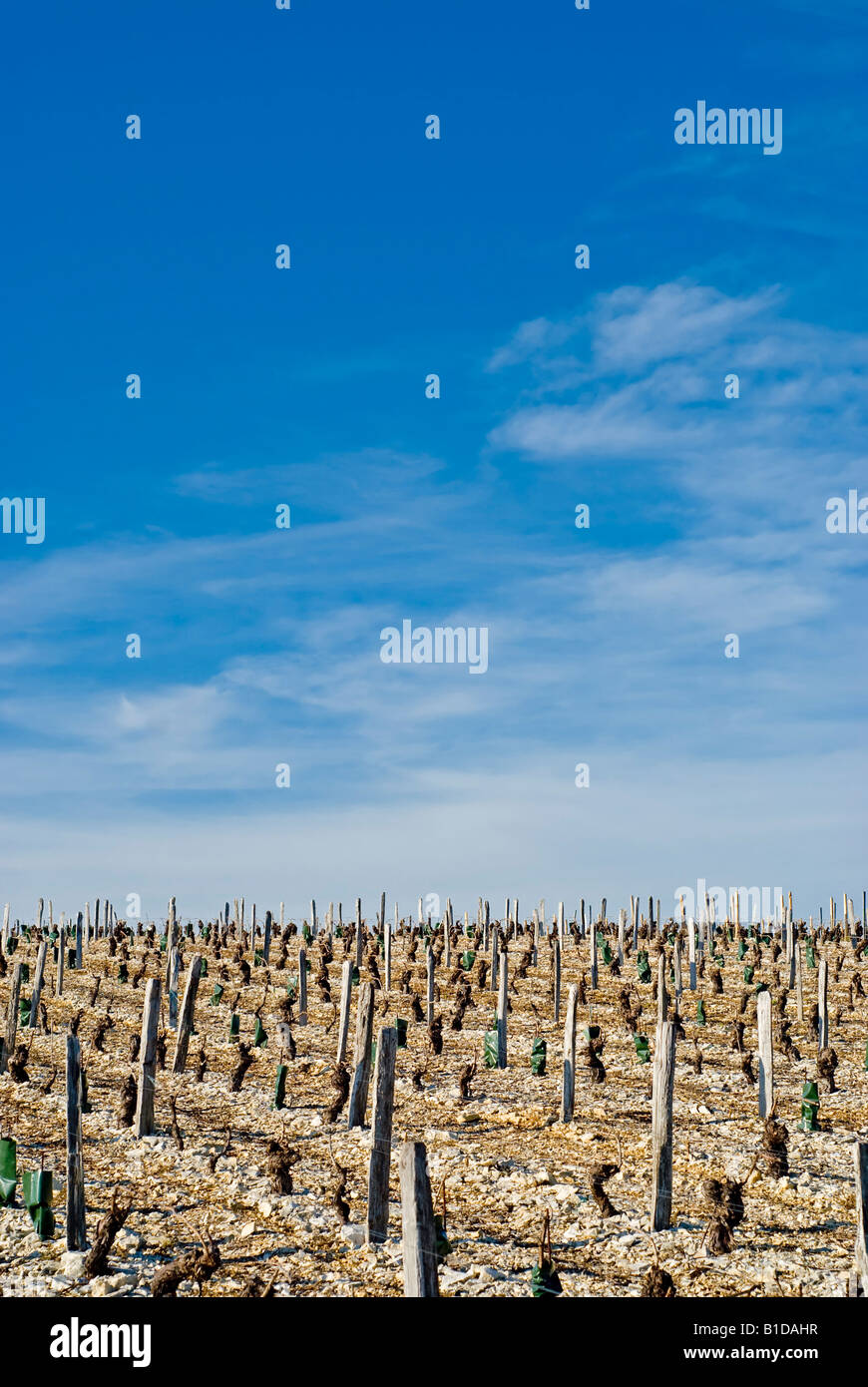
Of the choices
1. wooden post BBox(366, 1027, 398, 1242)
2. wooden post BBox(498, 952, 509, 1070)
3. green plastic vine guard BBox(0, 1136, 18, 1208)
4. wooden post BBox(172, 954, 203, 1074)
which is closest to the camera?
wooden post BBox(366, 1027, 398, 1242)

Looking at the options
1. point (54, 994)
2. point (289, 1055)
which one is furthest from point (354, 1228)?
point (54, 994)

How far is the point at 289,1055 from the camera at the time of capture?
23984 millimetres

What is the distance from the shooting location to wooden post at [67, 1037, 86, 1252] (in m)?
13.0

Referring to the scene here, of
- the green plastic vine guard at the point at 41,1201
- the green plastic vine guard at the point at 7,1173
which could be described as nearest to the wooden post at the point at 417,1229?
the green plastic vine guard at the point at 41,1201

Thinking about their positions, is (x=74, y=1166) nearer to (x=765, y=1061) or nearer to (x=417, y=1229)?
(x=417, y=1229)

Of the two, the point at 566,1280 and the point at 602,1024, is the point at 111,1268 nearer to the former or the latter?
the point at 566,1280

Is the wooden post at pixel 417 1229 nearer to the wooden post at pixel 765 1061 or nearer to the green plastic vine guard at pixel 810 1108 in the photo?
the wooden post at pixel 765 1061

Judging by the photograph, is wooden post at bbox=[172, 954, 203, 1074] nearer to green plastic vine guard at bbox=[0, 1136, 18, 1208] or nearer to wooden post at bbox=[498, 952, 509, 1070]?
wooden post at bbox=[498, 952, 509, 1070]

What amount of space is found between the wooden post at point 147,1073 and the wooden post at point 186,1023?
4.29 metres

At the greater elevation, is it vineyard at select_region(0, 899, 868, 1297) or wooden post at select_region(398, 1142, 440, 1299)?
wooden post at select_region(398, 1142, 440, 1299)

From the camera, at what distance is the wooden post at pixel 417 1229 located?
8906 millimetres

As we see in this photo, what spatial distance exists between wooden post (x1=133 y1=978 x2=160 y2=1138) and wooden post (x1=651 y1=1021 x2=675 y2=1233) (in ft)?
26.6

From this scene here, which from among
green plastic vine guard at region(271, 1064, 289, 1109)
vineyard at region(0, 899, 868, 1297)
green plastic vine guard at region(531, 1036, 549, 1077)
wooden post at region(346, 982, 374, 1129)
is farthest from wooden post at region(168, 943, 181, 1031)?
wooden post at region(346, 982, 374, 1129)

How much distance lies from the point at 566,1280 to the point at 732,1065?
13.1 meters
